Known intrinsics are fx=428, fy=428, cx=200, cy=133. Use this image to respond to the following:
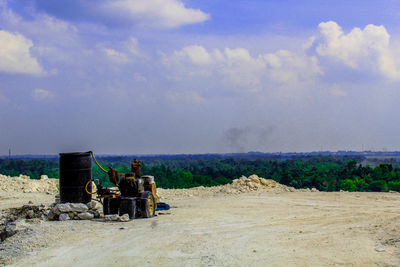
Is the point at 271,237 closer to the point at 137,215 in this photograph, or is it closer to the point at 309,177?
the point at 137,215

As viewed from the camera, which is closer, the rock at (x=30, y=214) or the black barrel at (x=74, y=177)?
the rock at (x=30, y=214)

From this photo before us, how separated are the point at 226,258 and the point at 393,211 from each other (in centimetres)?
753

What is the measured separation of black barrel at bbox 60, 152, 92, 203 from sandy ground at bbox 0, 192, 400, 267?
4.17 ft

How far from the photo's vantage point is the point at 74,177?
12.1 metres

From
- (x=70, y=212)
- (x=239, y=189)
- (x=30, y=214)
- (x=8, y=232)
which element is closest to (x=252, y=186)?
(x=239, y=189)

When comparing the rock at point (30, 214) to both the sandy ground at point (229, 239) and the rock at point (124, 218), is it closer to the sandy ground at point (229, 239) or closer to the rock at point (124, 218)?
the sandy ground at point (229, 239)

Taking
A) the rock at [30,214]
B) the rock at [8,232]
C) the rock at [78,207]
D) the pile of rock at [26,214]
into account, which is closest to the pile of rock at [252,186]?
the rock at [78,207]

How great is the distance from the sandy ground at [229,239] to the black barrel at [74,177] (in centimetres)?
127

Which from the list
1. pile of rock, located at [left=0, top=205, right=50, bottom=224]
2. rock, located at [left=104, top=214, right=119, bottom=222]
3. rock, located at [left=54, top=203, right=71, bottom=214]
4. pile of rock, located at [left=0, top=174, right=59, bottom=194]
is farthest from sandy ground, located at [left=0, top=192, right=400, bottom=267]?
pile of rock, located at [left=0, top=174, right=59, bottom=194]

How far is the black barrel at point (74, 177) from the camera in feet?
39.4

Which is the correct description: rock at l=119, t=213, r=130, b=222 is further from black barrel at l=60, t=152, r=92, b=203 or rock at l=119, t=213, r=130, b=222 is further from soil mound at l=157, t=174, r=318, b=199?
soil mound at l=157, t=174, r=318, b=199

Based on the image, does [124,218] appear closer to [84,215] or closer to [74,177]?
[84,215]

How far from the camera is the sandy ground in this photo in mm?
7188

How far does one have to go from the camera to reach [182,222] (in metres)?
10.7
